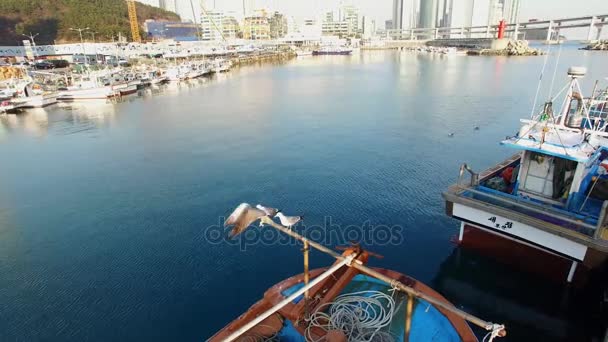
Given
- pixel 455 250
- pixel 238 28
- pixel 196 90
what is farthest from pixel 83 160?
pixel 238 28

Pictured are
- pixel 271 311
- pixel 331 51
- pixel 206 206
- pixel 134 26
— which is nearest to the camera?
pixel 271 311

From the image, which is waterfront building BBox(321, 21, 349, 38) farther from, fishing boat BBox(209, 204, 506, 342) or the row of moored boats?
fishing boat BBox(209, 204, 506, 342)

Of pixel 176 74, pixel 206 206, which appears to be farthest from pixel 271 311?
pixel 176 74

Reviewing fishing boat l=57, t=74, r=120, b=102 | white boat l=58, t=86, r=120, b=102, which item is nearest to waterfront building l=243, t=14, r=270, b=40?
fishing boat l=57, t=74, r=120, b=102

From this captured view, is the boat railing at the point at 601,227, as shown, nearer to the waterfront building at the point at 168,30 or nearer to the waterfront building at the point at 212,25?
the waterfront building at the point at 168,30

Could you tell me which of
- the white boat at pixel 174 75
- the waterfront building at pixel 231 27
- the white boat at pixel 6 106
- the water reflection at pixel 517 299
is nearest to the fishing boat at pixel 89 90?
the white boat at pixel 6 106

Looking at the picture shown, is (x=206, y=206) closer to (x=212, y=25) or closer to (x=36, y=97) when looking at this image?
(x=36, y=97)
